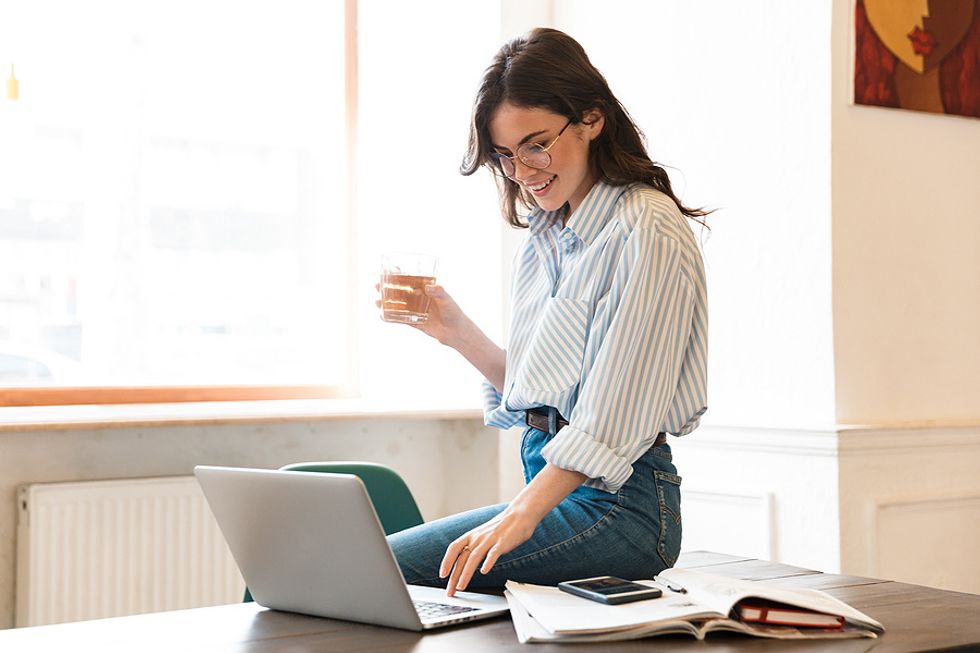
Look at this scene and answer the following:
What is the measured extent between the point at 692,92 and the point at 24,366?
→ 74.0 inches

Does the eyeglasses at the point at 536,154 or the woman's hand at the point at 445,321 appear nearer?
the eyeglasses at the point at 536,154

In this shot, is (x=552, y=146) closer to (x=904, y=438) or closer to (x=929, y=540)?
(x=904, y=438)

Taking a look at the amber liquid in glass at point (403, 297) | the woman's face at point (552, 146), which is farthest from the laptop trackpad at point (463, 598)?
the woman's face at point (552, 146)

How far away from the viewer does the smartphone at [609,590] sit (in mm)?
1163

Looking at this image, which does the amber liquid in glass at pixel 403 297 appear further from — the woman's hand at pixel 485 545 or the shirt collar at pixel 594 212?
the woman's hand at pixel 485 545

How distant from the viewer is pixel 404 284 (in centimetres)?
162

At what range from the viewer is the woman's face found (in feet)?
4.98

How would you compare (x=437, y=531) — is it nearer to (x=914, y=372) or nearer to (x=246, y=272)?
(x=914, y=372)

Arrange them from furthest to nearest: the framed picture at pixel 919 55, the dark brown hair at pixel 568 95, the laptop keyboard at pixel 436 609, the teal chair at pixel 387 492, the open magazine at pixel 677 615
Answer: the framed picture at pixel 919 55 < the teal chair at pixel 387 492 < the dark brown hair at pixel 568 95 < the laptop keyboard at pixel 436 609 < the open magazine at pixel 677 615

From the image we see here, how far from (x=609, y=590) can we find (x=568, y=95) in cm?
69

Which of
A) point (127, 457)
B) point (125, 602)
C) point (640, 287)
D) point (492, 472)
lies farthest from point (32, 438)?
point (640, 287)

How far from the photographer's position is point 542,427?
1466mm

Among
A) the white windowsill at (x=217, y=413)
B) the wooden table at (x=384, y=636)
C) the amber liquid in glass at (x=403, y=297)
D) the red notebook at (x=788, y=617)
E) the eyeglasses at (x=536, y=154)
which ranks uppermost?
the eyeglasses at (x=536, y=154)

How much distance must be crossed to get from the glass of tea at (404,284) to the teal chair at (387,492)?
521 mm
